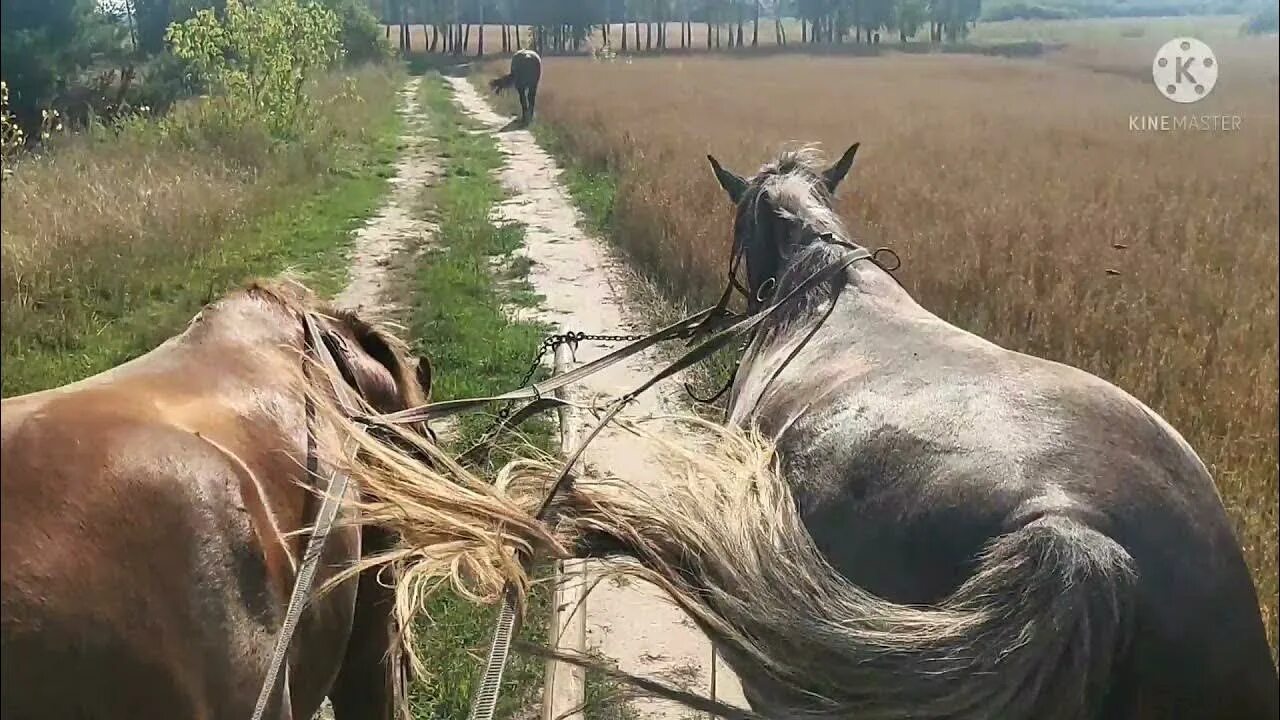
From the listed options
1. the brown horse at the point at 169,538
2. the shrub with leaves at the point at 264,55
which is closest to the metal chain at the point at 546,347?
the brown horse at the point at 169,538

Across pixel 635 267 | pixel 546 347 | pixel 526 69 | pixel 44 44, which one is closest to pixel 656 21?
pixel 635 267

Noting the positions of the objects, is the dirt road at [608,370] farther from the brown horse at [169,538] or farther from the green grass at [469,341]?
the brown horse at [169,538]

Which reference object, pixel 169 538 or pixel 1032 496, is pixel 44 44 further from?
pixel 1032 496

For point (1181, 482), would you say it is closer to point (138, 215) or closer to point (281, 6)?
point (138, 215)

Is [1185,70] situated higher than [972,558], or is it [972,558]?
[1185,70]

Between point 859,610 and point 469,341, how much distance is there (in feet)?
17.2

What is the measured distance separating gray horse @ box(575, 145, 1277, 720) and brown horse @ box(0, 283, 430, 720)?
2.15 feet

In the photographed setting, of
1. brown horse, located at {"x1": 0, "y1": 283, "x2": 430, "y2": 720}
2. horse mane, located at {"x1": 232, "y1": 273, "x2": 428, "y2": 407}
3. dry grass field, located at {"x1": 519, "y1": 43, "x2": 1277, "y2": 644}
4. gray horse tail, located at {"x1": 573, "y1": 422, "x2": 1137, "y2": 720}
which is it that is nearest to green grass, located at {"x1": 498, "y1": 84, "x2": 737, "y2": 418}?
dry grass field, located at {"x1": 519, "y1": 43, "x2": 1277, "y2": 644}

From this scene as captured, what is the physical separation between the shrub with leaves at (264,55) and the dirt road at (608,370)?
8.26 feet

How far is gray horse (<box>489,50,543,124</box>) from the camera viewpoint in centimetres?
2080

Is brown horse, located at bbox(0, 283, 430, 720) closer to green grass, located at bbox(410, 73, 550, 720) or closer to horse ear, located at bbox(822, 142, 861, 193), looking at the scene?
green grass, located at bbox(410, 73, 550, 720)

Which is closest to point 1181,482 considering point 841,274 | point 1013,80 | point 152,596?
point 841,274

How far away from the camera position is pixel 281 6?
26.9 ft

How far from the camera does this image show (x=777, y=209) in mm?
4082
